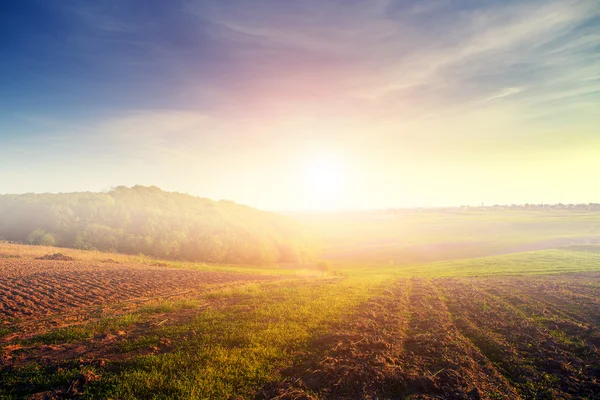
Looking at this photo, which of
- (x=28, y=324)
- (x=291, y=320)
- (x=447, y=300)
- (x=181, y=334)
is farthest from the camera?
(x=447, y=300)

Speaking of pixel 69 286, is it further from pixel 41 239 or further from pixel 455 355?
pixel 41 239

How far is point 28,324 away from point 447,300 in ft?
103

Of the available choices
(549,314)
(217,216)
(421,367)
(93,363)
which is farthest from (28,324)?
(217,216)

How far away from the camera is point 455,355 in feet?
42.7

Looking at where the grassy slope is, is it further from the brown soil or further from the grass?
the brown soil

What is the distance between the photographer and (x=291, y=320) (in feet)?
59.5

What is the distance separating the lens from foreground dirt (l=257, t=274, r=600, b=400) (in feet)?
33.3

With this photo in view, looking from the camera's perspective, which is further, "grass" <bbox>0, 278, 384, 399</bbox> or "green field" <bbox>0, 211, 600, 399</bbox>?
"green field" <bbox>0, 211, 600, 399</bbox>

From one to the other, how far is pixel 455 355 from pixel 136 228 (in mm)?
92818

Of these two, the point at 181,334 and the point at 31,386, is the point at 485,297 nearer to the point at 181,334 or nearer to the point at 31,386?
the point at 181,334

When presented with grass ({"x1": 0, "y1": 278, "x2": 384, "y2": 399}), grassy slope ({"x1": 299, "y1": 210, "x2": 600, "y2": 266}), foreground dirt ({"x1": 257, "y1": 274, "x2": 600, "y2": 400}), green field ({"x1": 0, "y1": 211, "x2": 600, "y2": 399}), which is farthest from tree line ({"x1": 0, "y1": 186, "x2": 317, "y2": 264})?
foreground dirt ({"x1": 257, "y1": 274, "x2": 600, "y2": 400})

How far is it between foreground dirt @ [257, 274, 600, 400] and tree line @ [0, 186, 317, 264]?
74.9 metres

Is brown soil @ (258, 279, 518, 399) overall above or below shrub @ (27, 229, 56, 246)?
below

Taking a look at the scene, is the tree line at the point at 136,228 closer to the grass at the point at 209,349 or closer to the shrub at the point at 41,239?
the shrub at the point at 41,239
